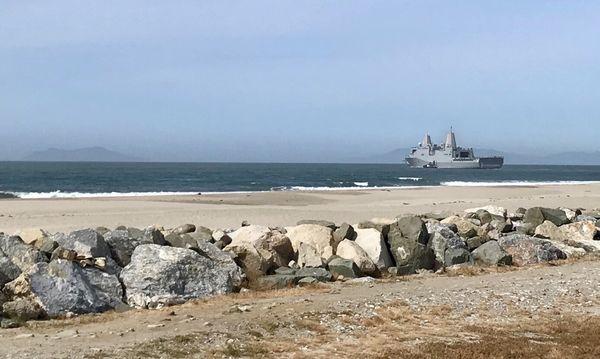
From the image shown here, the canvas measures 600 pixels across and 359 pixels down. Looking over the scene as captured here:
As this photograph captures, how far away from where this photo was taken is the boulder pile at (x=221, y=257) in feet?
35.2

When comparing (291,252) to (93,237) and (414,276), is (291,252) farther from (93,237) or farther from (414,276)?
(93,237)

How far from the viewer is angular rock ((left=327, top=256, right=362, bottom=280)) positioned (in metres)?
13.2

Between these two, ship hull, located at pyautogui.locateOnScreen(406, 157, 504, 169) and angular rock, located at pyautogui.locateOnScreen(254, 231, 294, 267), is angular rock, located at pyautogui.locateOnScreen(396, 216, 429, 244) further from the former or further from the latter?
ship hull, located at pyautogui.locateOnScreen(406, 157, 504, 169)

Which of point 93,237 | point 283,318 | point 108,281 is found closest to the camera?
point 283,318

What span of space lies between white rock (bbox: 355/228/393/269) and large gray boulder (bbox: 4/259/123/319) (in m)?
5.68

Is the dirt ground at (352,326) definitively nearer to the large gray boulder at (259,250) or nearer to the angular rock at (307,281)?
the angular rock at (307,281)

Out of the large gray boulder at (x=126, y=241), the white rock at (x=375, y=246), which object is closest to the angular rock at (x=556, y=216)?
the white rock at (x=375, y=246)

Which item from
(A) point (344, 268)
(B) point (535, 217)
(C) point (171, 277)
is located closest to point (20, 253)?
(C) point (171, 277)

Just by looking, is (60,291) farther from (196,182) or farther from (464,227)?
(196,182)

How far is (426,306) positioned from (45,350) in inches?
220

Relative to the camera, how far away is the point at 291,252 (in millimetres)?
14398

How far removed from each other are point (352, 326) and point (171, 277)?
3954 millimetres

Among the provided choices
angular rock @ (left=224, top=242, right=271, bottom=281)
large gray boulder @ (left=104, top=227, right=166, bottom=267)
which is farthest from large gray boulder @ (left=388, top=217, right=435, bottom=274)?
large gray boulder @ (left=104, top=227, right=166, bottom=267)

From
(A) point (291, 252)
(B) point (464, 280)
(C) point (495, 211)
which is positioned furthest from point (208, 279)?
(C) point (495, 211)
